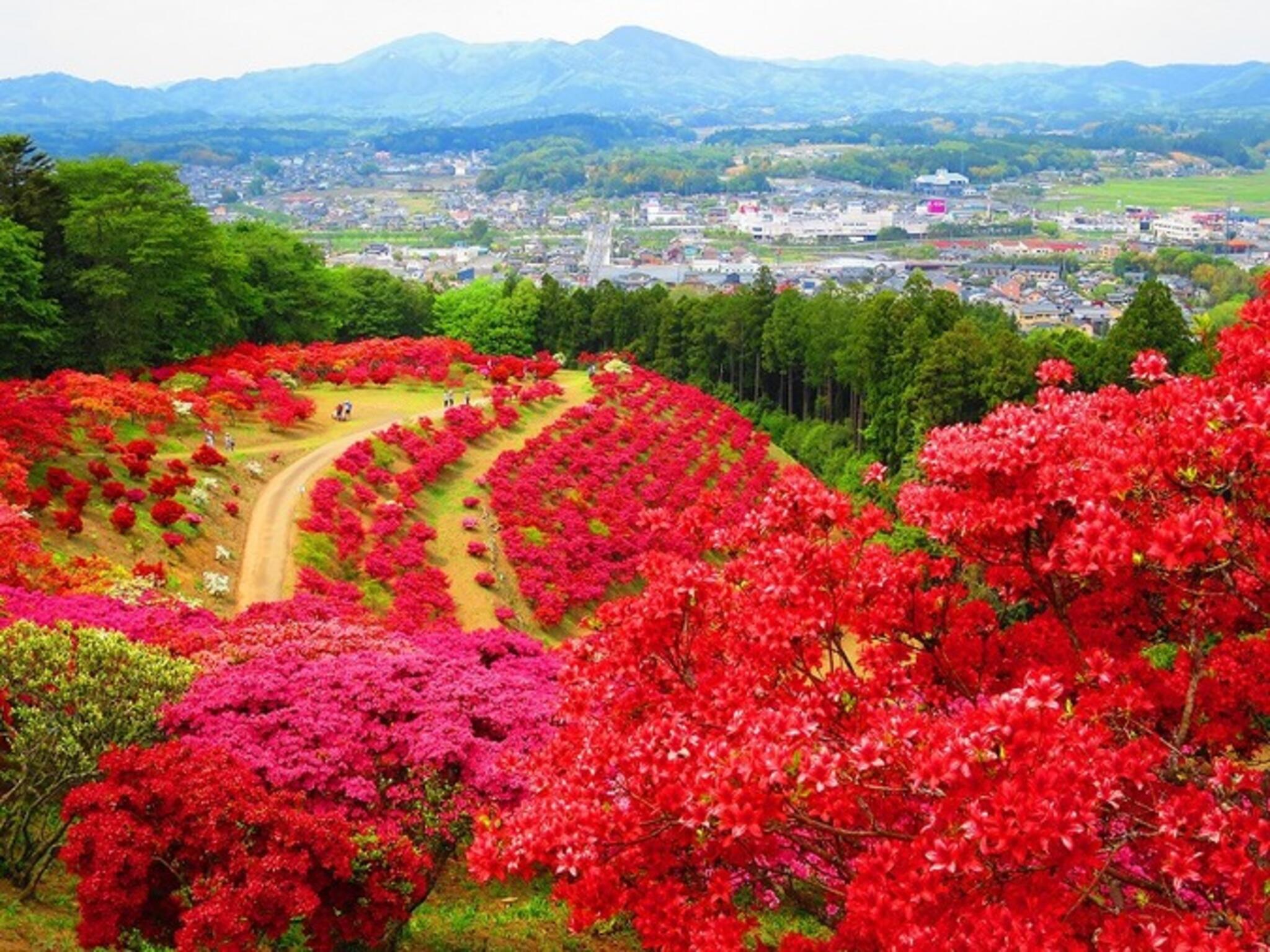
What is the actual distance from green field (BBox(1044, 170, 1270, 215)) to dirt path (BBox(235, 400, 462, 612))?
545ft

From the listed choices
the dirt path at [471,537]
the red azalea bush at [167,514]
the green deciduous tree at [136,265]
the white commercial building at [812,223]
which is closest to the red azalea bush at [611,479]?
the dirt path at [471,537]

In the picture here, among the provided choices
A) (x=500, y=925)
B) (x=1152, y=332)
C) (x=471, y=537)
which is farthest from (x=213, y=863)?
(x=1152, y=332)

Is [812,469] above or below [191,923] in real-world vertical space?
below

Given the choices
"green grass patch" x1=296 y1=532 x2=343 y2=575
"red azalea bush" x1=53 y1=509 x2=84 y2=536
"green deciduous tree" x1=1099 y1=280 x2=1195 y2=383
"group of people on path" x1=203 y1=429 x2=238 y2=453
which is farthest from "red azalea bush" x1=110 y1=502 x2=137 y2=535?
"green deciduous tree" x1=1099 y1=280 x2=1195 y2=383

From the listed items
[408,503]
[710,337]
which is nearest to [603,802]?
[408,503]

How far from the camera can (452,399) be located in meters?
35.2

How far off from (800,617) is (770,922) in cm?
607

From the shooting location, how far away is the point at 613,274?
373 ft

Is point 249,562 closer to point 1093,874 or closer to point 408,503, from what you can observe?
point 408,503

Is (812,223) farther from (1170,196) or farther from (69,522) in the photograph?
(69,522)

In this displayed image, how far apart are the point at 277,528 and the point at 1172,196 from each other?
190 metres

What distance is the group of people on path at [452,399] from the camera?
3369 centimetres

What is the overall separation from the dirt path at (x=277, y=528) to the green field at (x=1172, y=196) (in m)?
166

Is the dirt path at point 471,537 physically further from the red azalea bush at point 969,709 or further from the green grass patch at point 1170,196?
the green grass patch at point 1170,196
